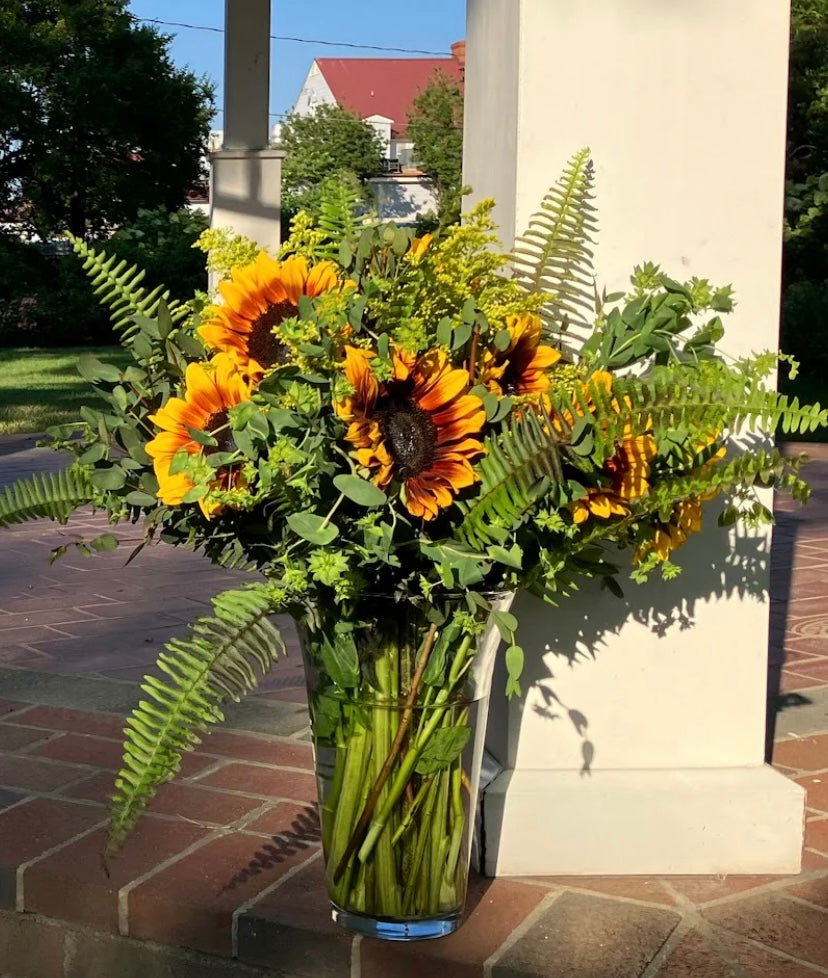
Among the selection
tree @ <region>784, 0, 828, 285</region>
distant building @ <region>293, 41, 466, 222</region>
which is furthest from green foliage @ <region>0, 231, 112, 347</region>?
distant building @ <region>293, 41, 466, 222</region>

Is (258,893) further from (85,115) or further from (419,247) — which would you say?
(85,115)

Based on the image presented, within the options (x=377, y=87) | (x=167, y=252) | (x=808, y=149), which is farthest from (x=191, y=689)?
(x=377, y=87)

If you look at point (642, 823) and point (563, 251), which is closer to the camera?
point (563, 251)

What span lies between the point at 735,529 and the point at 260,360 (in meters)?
1.07

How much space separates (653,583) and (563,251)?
64 cm

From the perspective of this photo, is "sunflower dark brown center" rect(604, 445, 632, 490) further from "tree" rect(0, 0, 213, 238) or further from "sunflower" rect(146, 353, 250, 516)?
"tree" rect(0, 0, 213, 238)

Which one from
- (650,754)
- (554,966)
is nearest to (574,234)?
(650,754)

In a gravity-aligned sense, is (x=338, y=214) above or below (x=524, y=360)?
above

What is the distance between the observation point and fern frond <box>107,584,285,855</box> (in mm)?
1814

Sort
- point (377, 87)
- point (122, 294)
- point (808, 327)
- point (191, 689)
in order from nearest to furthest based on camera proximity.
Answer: point (191, 689) < point (122, 294) < point (808, 327) < point (377, 87)

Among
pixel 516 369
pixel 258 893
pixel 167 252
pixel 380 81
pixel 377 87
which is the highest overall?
pixel 380 81

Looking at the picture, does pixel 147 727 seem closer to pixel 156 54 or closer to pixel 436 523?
pixel 436 523

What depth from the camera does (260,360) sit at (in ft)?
6.04

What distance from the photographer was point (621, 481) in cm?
190
